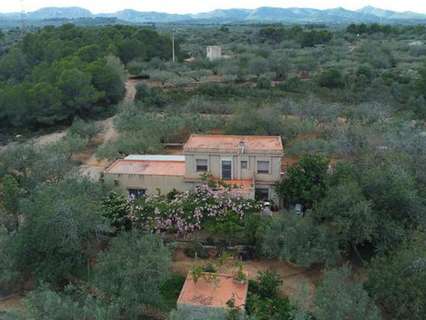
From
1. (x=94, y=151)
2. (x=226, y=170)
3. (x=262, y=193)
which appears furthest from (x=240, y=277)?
(x=94, y=151)

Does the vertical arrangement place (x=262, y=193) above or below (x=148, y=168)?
below

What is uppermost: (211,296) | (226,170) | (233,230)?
(226,170)

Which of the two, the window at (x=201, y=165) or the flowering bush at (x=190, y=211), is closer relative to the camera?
the flowering bush at (x=190, y=211)

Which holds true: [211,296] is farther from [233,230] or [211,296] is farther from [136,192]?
[136,192]

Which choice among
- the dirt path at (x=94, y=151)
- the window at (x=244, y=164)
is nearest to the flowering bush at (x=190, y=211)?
the window at (x=244, y=164)

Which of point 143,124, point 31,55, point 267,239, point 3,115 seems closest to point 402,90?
point 143,124

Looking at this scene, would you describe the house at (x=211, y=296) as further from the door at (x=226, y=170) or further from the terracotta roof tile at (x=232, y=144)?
the terracotta roof tile at (x=232, y=144)

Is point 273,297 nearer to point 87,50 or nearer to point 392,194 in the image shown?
point 392,194

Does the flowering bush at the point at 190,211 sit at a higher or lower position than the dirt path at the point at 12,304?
higher
